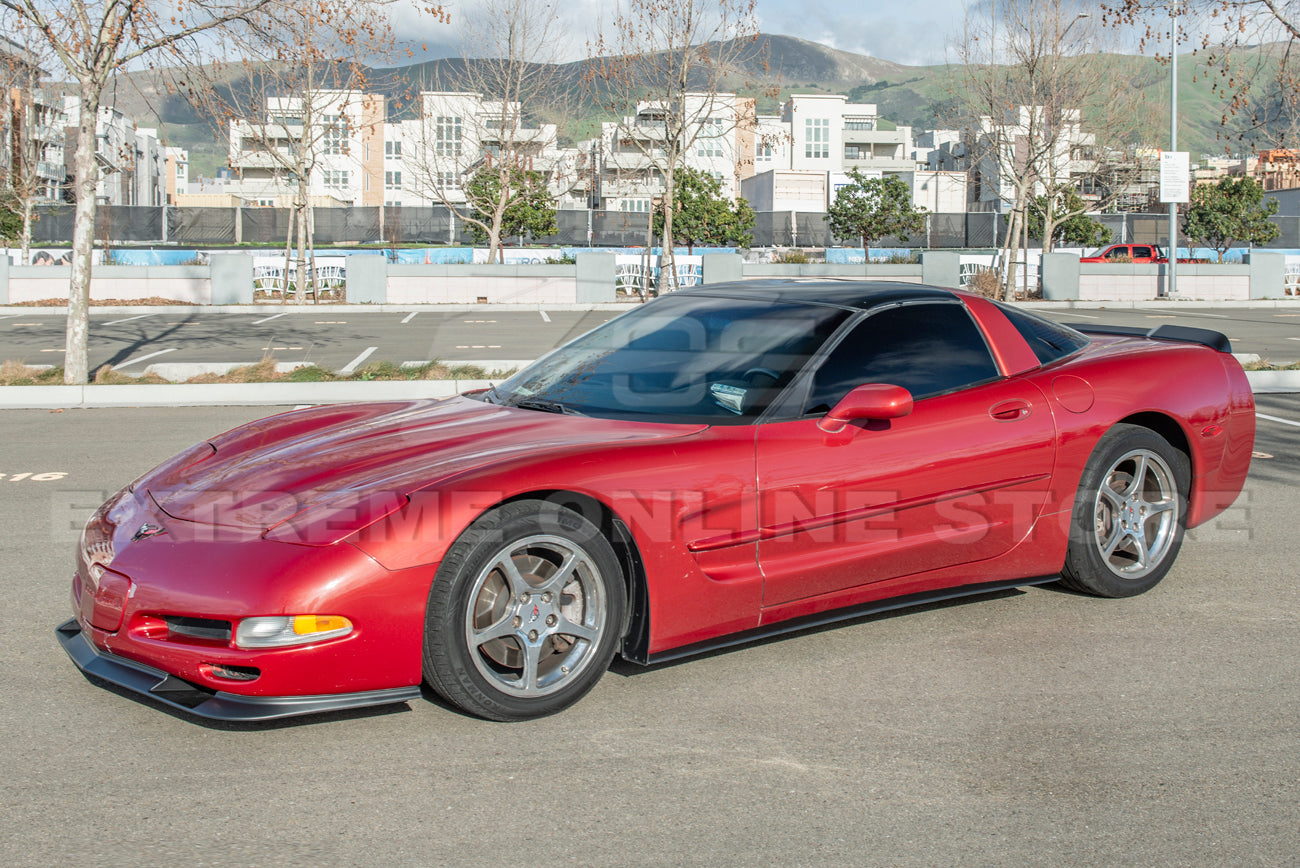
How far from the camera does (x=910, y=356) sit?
A: 4531 mm

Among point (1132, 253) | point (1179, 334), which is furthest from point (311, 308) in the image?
point (1132, 253)

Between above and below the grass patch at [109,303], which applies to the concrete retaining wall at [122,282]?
above

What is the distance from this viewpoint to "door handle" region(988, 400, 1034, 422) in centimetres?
451

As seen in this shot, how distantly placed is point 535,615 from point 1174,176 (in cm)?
3067

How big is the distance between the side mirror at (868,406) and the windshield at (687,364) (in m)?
0.23

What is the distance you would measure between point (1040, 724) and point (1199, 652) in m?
1.05

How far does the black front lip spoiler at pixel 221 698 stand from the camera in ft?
10.4

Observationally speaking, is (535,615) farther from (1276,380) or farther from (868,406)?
(1276,380)

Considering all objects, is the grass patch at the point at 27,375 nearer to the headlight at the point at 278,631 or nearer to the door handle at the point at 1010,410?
the headlight at the point at 278,631

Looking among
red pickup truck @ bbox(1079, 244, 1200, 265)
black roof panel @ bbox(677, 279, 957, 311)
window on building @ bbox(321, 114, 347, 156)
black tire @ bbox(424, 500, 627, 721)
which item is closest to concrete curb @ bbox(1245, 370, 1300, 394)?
black roof panel @ bbox(677, 279, 957, 311)

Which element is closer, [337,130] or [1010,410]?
[1010,410]

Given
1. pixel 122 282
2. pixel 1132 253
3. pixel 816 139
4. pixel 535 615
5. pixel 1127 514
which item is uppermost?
pixel 816 139

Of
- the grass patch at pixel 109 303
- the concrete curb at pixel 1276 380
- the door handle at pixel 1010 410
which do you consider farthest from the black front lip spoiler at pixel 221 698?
the grass patch at pixel 109 303

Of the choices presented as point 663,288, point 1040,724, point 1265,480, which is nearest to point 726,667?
point 1040,724
